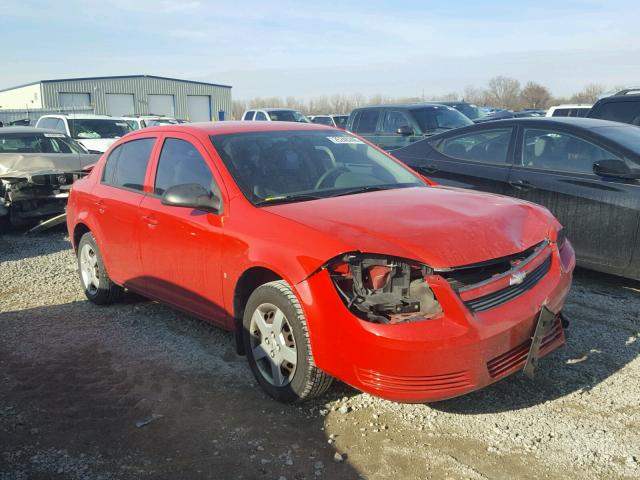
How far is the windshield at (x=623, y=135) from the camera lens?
5.50 metres

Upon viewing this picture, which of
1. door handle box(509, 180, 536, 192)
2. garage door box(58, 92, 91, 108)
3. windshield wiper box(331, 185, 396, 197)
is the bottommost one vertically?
door handle box(509, 180, 536, 192)

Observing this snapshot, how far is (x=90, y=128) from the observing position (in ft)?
52.6

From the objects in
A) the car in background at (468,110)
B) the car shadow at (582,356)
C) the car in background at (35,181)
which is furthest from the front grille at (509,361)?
the car in background at (468,110)

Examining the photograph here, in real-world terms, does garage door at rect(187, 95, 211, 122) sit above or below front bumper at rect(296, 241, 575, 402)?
above

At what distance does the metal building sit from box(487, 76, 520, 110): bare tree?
29.2 metres

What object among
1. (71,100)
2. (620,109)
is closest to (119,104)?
(71,100)

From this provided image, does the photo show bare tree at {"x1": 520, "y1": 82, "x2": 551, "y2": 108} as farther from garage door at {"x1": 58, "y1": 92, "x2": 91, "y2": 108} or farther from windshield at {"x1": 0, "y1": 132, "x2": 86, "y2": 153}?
windshield at {"x1": 0, "y1": 132, "x2": 86, "y2": 153}

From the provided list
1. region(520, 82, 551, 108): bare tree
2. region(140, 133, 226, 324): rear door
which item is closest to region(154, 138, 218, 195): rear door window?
region(140, 133, 226, 324): rear door

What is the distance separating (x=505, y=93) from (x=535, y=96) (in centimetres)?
947

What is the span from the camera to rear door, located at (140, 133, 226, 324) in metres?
4.05

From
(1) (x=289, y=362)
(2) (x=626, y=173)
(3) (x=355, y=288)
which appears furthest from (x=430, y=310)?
(2) (x=626, y=173)

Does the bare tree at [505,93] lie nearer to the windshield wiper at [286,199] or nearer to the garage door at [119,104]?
the garage door at [119,104]

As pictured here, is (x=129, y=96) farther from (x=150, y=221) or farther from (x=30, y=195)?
(x=150, y=221)

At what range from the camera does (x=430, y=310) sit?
121 inches
